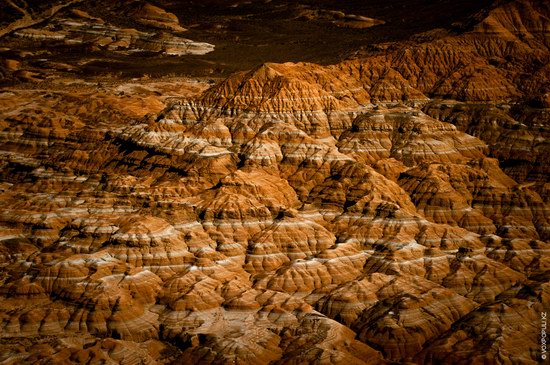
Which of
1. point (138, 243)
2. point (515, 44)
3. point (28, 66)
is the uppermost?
point (515, 44)

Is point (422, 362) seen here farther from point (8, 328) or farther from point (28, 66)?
point (28, 66)

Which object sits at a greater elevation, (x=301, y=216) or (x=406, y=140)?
(x=406, y=140)

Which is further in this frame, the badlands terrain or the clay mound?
the clay mound

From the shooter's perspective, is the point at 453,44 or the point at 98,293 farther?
the point at 453,44

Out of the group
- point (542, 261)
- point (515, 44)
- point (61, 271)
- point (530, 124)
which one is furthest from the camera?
point (515, 44)

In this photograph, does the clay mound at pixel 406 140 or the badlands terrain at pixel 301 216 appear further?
the clay mound at pixel 406 140

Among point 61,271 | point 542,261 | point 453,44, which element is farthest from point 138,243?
point 453,44

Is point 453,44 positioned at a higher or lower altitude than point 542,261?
higher

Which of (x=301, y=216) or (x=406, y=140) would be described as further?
(x=406, y=140)
